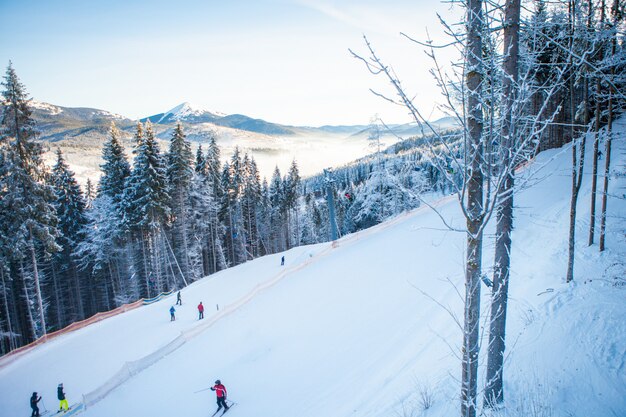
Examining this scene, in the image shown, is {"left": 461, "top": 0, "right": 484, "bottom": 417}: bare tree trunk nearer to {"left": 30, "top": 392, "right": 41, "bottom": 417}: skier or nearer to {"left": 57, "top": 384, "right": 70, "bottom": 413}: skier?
{"left": 57, "top": 384, "right": 70, "bottom": 413}: skier

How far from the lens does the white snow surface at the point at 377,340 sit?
6824 mm

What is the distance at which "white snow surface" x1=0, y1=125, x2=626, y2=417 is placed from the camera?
269 inches

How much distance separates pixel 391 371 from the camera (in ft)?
31.4

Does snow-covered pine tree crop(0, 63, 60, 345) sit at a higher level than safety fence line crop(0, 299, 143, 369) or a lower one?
higher

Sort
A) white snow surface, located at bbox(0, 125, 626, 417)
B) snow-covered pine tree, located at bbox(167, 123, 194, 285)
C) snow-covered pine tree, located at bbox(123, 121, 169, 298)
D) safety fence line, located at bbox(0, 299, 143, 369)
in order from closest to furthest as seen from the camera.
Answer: white snow surface, located at bbox(0, 125, 626, 417), safety fence line, located at bbox(0, 299, 143, 369), snow-covered pine tree, located at bbox(123, 121, 169, 298), snow-covered pine tree, located at bbox(167, 123, 194, 285)

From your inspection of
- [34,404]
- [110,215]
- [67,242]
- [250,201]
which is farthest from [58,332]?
[250,201]

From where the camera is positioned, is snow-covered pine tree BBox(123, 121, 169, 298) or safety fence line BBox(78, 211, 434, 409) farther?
snow-covered pine tree BBox(123, 121, 169, 298)

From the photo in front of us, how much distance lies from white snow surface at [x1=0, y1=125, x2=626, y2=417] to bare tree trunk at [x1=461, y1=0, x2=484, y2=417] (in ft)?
1.65

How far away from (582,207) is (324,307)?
1487 centimetres

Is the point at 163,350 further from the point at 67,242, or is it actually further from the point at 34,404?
Result: the point at 67,242

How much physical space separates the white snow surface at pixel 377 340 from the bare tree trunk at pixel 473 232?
50 cm

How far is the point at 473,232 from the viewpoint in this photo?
3740 mm

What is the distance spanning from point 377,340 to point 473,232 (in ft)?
31.8

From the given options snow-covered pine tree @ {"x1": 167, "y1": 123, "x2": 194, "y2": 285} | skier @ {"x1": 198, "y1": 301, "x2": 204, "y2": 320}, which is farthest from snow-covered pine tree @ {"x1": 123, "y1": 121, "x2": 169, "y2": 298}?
skier @ {"x1": 198, "y1": 301, "x2": 204, "y2": 320}
